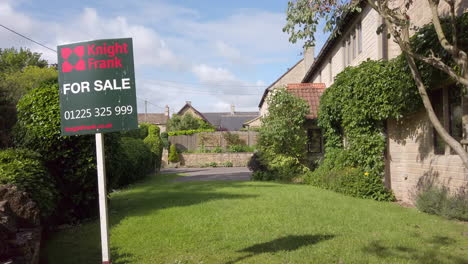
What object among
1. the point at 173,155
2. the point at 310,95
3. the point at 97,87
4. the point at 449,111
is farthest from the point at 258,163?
the point at 97,87

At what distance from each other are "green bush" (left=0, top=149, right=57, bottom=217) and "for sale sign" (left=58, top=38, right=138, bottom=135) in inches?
90.1

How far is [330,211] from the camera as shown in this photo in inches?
348

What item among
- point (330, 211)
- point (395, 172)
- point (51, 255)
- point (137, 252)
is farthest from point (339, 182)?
point (51, 255)

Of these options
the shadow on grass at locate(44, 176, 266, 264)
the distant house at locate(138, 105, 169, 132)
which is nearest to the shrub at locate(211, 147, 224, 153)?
the shadow on grass at locate(44, 176, 266, 264)

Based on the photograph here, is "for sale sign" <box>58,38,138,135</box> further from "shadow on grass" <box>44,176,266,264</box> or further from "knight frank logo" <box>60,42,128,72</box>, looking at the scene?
A: "shadow on grass" <box>44,176,266,264</box>

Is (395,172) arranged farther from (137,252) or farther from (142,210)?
(137,252)

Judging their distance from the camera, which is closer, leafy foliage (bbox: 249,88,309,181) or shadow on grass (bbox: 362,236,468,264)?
Answer: shadow on grass (bbox: 362,236,468,264)

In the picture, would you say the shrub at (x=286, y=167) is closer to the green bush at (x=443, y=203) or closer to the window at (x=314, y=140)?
the window at (x=314, y=140)

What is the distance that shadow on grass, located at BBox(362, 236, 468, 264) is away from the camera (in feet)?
17.1

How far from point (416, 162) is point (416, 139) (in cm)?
61

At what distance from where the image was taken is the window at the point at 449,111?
8633mm

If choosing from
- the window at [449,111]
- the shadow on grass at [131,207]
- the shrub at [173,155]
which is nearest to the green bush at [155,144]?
the shrub at [173,155]

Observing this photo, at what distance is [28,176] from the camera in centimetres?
618

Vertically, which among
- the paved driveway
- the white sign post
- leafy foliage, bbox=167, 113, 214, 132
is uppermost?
leafy foliage, bbox=167, 113, 214, 132
